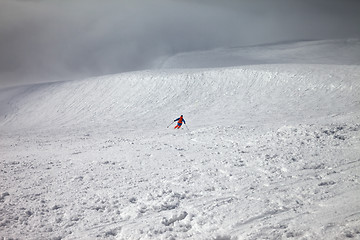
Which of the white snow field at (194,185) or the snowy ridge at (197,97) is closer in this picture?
the white snow field at (194,185)

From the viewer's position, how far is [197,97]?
22.0m

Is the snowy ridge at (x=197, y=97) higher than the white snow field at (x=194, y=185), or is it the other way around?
the snowy ridge at (x=197, y=97)

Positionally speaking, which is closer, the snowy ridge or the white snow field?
the white snow field

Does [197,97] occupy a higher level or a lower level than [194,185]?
higher

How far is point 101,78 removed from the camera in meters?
27.4

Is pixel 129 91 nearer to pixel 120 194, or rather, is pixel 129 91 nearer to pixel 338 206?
pixel 120 194

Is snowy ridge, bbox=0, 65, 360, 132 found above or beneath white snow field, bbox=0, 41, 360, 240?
above

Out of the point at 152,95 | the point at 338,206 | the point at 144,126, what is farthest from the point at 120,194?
the point at 152,95

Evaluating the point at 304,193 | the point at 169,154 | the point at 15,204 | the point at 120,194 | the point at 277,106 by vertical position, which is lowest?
the point at 304,193

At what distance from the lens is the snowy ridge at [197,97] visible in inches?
713

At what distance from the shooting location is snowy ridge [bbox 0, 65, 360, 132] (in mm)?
18109

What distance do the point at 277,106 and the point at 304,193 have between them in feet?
45.5

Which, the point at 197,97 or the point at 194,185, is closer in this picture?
the point at 194,185

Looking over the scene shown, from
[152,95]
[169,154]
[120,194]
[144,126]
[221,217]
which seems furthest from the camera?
[152,95]
